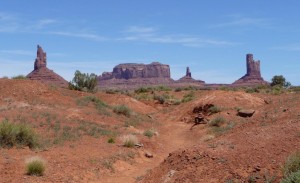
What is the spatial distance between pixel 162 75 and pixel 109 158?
431 feet

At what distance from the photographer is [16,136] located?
16.4 meters

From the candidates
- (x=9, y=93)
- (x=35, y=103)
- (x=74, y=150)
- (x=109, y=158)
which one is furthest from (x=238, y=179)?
(x=9, y=93)

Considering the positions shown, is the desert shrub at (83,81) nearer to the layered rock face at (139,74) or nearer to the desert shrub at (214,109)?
the desert shrub at (214,109)

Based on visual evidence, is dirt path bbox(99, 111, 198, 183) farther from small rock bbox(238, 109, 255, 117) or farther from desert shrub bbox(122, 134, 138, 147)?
small rock bbox(238, 109, 255, 117)

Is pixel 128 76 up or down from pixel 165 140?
up

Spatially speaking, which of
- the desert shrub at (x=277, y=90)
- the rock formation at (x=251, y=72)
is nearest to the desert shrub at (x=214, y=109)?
the desert shrub at (x=277, y=90)

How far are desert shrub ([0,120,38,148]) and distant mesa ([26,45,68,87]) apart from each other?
284ft

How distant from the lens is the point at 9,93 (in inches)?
1167

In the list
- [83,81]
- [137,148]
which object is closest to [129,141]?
[137,148]

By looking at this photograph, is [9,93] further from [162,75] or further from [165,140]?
[162,75]

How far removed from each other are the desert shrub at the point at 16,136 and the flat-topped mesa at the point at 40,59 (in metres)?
94.2

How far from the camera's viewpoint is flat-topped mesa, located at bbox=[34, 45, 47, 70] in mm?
107062

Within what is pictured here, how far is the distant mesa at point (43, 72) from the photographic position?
4026 inches

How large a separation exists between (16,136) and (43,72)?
301ft
